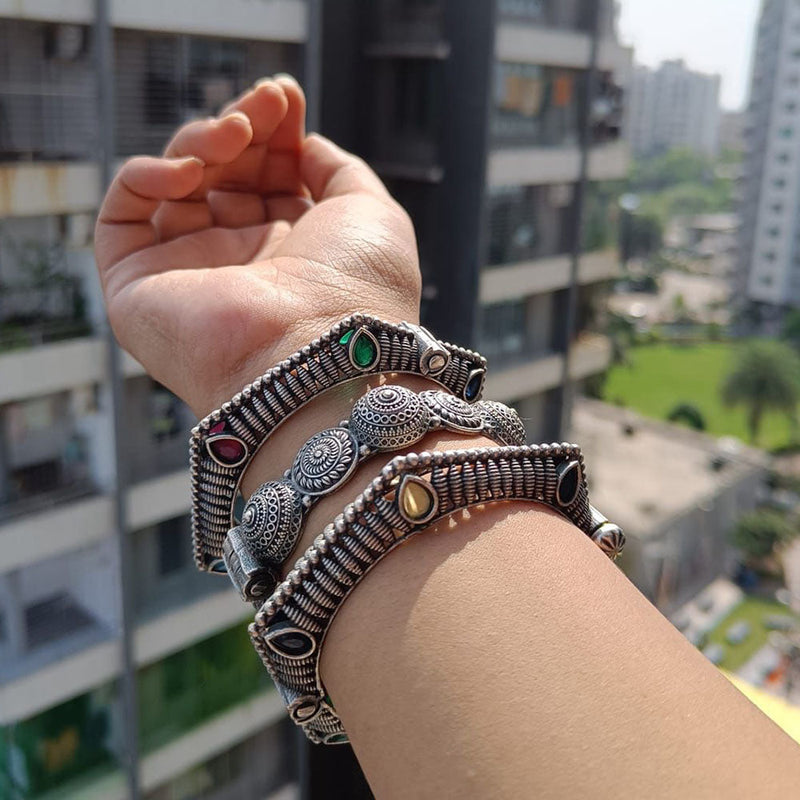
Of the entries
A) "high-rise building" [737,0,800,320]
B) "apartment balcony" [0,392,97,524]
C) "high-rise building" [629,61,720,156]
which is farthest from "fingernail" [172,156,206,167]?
"high-rise building" [629,61,720,156]

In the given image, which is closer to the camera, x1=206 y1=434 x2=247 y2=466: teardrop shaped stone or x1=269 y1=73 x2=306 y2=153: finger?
x1=206 y1=434 x2=247 y2=466: teardrop shaped stone

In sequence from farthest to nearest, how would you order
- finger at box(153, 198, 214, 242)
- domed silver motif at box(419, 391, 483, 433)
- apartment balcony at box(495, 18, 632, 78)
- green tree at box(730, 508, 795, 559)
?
green tree at box(730, 508, 795, 559)
apartment balcony at box(495, 18, 632, 78)
finger at box(153, 198, 214, 242)
domed silver motif at box(419, 391, 483, 433)

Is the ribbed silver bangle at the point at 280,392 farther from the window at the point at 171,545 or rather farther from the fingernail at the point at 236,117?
the window at the point at 171,545

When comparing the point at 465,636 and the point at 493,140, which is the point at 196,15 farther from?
the point at 465,636

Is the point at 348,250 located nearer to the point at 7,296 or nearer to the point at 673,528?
the point at 7,296

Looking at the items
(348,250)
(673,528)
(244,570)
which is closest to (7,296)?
(348,250)

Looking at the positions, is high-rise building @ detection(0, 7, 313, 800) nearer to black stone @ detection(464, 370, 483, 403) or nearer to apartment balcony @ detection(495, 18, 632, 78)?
apartment balcony @ detection(495, 18, 632, 78)
